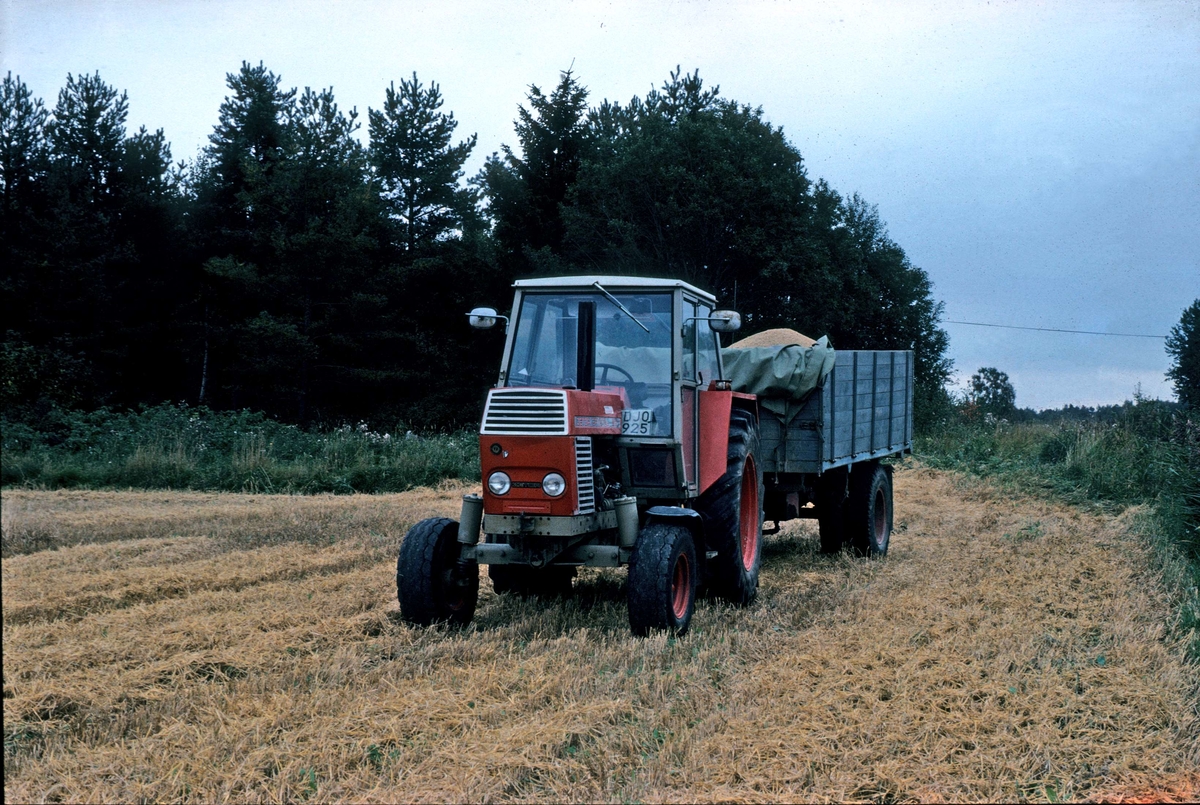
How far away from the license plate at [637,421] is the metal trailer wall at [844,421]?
194cm

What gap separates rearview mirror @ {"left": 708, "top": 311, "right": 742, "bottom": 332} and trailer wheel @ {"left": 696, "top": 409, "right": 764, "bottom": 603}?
1.17m

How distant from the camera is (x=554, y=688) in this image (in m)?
5.23

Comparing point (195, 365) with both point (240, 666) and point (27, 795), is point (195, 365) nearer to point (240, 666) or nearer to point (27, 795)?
point (240, 666)

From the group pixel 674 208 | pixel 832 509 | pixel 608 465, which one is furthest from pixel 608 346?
pixel 674 208

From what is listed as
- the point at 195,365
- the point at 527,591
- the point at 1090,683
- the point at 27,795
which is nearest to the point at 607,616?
the point at 527,591

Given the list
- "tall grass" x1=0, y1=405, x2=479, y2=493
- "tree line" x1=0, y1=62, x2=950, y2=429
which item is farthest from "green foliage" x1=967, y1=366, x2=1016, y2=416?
"tall grass" x1=0, y1=405, x2=479, y2=493

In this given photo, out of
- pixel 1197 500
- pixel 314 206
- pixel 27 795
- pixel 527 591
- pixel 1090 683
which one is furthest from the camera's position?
pixel 314 206

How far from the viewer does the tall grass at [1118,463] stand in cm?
1021

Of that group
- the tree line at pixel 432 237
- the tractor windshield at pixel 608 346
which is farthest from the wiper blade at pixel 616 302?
the tree line at pixel 432 237

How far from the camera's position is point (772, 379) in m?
9.41

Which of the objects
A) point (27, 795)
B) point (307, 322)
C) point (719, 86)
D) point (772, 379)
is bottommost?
point (27, 795)

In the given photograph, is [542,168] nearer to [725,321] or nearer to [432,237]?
[432,237]

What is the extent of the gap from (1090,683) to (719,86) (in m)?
38.7

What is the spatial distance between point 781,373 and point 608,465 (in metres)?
2.91
